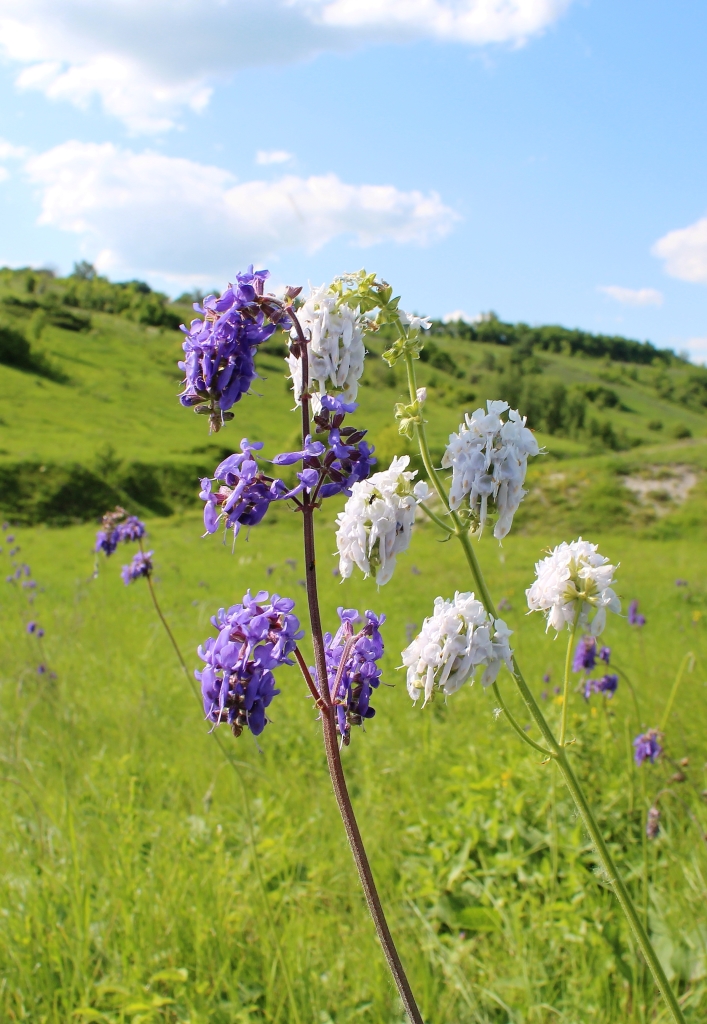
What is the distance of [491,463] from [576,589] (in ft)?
1.51

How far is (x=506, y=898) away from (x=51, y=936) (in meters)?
2.04

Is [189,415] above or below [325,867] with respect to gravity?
above

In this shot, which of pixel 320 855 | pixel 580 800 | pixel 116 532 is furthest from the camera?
pixel 116 532

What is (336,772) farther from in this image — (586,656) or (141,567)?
(141,567)

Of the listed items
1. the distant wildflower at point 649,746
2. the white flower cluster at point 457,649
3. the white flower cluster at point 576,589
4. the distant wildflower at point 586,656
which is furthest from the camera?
the distant wildflower at point 586,656

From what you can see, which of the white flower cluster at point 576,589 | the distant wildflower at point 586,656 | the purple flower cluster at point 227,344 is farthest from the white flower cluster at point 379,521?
the distant wildflower at point 586,656

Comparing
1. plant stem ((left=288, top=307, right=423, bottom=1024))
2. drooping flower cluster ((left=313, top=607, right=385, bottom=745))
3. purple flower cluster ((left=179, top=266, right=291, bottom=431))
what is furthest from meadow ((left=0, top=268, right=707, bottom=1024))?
purple flower cluster ((left=179, top=266, right=291, bottom=431))

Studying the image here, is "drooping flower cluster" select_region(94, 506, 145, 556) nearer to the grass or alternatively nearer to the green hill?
the grass

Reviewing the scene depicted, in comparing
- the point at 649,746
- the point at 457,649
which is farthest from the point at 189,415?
the point at 457,649

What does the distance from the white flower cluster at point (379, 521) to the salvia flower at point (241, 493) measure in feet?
0.57

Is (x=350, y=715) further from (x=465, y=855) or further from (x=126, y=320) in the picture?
(x=126, y=320)

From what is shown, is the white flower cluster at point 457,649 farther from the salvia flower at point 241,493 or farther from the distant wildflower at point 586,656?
the distant wildflower at point 586,656

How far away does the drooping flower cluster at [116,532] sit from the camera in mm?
4762

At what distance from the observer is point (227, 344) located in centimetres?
146
